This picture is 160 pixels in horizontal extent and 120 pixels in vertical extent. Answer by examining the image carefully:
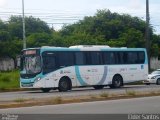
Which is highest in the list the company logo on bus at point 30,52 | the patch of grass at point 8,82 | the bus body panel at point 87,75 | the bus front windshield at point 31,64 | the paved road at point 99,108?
the company logo on bus at point 30,52

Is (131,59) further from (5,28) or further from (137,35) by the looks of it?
(5,28)

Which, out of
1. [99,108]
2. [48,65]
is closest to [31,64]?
[48,65]

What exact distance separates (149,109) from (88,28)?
200ft

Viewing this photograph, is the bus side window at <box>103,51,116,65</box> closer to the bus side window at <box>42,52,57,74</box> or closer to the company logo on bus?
the bus side window at <box>42,52,57,74</box>

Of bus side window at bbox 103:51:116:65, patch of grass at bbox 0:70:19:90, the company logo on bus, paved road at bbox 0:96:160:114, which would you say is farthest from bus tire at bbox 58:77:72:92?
paved road at bbox 0:96:160:114

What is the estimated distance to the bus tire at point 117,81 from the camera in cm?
3650

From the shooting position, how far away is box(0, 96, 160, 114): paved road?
1784cm

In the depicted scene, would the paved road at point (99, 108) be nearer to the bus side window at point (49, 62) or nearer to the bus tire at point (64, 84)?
the bus side window at point (49, 62)

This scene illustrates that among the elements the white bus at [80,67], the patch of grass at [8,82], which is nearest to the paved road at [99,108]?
the white bus at [80,67]

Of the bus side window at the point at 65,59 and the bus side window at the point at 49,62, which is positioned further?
the bus side window at the point at 65,59

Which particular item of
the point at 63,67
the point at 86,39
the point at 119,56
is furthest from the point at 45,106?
the point at 86,39

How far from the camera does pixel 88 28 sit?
260ft

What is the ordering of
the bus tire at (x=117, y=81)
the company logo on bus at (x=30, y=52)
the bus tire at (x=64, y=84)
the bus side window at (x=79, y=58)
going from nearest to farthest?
the company logo on bus at (x=30, y=52) → the bus tire at (x=64, y=84) → the bus side window at (x=79, y=58) → the bus tire at (x=117, y=81)

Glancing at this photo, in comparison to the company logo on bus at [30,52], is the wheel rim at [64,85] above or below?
below
